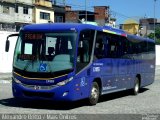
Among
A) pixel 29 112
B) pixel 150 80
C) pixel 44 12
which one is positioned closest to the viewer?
pixel 29 112

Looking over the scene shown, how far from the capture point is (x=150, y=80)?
2438cm

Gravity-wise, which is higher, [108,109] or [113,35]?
[113,35]

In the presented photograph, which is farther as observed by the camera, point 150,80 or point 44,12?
point 44,12

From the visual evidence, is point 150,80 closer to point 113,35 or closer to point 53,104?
point 113,35

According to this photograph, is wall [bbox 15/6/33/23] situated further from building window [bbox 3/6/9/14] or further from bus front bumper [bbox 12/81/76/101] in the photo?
bus front bumper [bbox 12/81/76/101]

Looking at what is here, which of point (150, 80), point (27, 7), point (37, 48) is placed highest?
point (27, 7)

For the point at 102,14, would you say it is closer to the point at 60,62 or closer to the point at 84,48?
the point at 84,48

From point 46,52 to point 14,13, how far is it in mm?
65520

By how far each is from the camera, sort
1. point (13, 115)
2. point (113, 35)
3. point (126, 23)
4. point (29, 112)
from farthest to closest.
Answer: point (126, 23) < point (113, 35) < point (29, 112) < point (13, 115)

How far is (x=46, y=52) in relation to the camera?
14633 mm

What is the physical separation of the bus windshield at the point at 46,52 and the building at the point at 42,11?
70.5m

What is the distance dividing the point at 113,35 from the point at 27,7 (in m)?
66.4

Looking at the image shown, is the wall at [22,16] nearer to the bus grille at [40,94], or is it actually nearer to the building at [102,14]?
the building at [102,14]

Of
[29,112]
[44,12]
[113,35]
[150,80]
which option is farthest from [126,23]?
[29,112]
